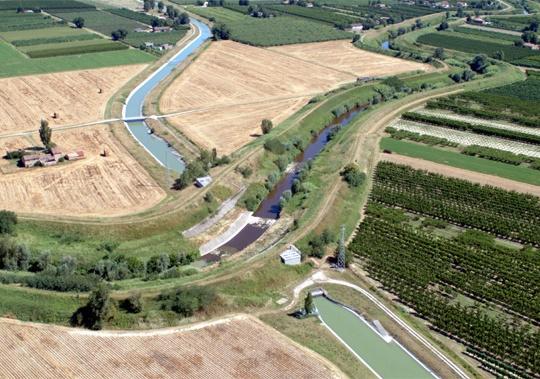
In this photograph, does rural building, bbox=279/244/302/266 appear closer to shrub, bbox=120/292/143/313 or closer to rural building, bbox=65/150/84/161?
shrub, bbox=120/292/143/313

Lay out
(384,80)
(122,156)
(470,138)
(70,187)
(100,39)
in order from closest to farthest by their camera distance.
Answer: (70,187) → (122,156) → (470,138) → (384,80) → (100,39)

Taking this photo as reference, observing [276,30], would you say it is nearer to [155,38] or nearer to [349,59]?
[349,59]

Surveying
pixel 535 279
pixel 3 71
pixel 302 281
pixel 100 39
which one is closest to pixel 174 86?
pixel 3 71

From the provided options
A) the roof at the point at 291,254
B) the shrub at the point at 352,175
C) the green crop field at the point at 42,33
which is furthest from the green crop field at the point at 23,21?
the roof at the point at 291,254

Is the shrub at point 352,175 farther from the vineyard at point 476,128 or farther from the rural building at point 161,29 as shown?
the rural building at point 161,29

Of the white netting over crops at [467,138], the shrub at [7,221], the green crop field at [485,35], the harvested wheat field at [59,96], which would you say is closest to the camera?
the shrub at [7,221]

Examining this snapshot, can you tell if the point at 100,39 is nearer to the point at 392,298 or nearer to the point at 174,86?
the point at 174,86
